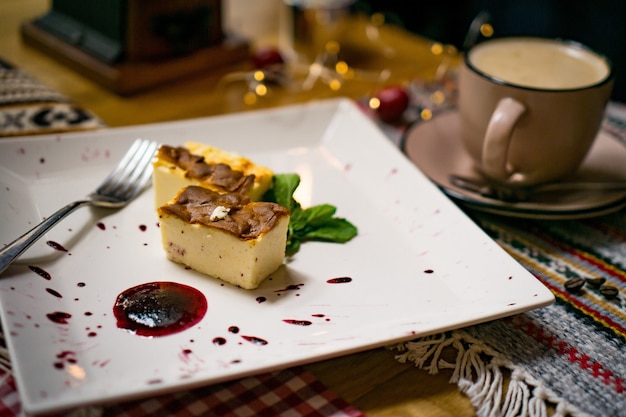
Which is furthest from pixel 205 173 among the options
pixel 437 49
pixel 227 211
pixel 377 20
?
pixel 377 20

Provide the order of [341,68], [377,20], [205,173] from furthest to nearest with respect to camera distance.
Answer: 1. [377,20]
2. [341,68]
3. [205,173]

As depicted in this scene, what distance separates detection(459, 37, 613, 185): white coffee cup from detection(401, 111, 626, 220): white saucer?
2.5 inches

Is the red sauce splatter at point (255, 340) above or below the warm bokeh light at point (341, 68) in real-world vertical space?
below

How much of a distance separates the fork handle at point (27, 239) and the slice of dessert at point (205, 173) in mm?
172

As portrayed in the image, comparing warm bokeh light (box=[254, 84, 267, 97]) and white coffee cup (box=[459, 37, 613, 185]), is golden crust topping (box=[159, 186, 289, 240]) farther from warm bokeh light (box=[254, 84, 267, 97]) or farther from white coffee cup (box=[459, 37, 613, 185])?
warm bokeh light (box=[254, 84, 267, 97])

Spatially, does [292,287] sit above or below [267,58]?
below

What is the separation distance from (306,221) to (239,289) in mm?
220

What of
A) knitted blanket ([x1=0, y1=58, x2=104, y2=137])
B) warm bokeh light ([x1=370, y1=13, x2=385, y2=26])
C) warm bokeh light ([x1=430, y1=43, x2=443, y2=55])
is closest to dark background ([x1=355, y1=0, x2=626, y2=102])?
warm bokeh light ([x1=370, y1=13, x2=385, y2=26])

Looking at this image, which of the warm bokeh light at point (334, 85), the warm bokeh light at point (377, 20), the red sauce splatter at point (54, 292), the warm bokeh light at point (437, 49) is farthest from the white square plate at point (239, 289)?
the warm bokeh light at point (377, 20)

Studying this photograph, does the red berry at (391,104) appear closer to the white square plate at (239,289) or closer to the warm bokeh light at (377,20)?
the white square plate at (239,289)

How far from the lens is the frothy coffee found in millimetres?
1401

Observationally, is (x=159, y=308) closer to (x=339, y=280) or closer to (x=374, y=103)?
(x=339, y=280)

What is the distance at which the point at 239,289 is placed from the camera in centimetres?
108

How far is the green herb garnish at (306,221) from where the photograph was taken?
3.99ft
